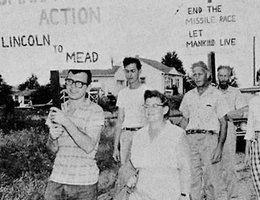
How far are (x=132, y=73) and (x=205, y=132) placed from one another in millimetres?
662

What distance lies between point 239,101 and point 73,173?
1.37 metres

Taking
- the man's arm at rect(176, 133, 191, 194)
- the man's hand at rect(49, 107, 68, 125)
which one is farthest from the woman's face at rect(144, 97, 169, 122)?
the man's hand at rect(49, 107, 68, 125)

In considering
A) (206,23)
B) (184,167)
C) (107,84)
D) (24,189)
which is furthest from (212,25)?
(24,189)

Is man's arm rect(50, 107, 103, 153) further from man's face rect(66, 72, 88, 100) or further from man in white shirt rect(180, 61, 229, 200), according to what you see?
man in white shirt rect(180, 61, 229, 200)

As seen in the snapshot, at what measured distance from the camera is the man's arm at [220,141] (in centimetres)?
376

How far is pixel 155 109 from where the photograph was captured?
10.5 ft

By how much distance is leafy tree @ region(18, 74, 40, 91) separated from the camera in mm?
4012

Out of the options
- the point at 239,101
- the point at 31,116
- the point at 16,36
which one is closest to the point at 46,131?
the point at 31,116

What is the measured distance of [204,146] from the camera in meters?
3.80

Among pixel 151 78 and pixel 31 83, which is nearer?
pixel 151 78

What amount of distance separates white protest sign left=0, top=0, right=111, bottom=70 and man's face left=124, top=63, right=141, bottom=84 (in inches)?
16.3

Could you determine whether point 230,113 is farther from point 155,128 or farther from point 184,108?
point 155,128

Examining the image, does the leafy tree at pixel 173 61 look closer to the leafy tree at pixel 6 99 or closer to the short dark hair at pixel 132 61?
the short dark hair at pixel 132 61

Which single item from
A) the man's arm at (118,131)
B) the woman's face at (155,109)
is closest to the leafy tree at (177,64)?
the man's arm at (118,131)
